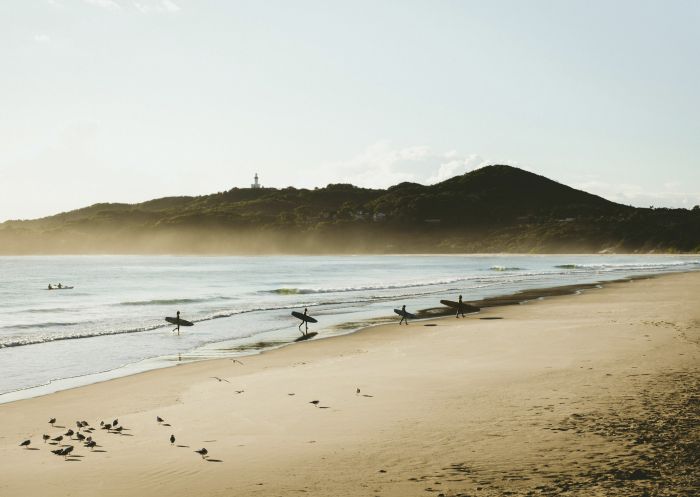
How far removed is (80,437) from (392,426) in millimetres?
4612

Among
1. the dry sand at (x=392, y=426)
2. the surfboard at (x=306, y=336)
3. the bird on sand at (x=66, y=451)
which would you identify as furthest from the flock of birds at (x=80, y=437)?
the surfboard at (x=306, y=336)

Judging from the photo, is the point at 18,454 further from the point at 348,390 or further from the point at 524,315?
the point at 524,315

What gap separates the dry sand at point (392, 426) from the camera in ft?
24.8

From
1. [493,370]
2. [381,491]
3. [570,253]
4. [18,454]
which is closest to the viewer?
[381,491]

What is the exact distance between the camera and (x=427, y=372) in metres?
14.7

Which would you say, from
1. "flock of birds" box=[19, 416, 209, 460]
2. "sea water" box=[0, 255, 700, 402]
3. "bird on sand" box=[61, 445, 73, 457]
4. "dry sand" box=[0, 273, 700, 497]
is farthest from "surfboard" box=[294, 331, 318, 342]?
"bird on sand" box=[61, 445, 73, 457]

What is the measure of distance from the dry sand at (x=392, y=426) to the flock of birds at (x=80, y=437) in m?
0.13

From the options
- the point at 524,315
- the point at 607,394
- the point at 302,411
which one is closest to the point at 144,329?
the point at 524,315

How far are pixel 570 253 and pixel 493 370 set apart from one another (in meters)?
165

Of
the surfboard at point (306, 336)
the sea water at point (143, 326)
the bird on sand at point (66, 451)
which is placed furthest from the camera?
the surfboard at point (306, 336)

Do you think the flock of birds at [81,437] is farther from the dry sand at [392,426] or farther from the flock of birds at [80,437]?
the dry sand at [392,426]

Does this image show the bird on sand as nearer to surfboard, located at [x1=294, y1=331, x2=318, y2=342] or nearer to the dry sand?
the dry sand

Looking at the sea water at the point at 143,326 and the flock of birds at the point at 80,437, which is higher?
the flock of birds at the point at 80,437

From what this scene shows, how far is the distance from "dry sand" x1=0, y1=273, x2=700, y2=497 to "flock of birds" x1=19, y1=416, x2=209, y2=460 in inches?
5.2
